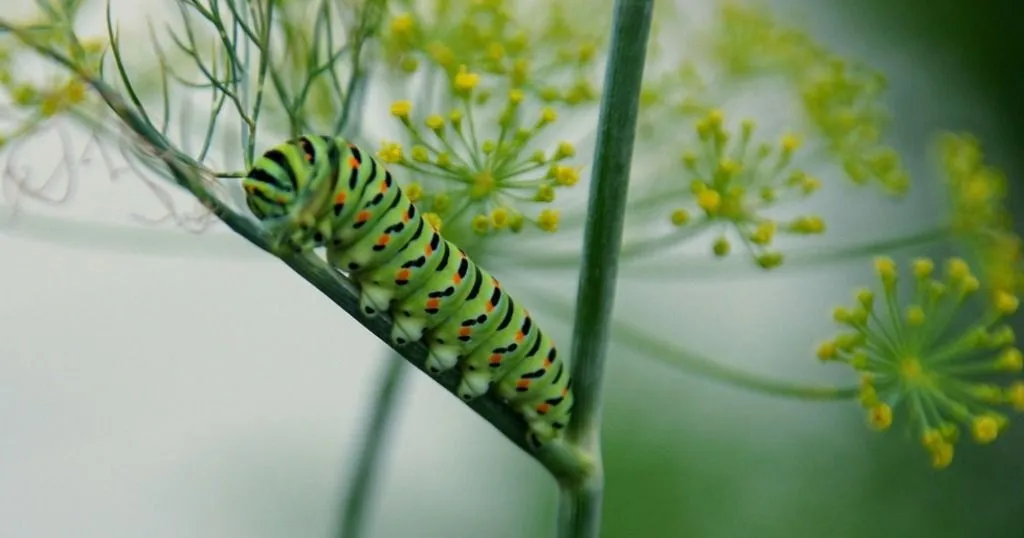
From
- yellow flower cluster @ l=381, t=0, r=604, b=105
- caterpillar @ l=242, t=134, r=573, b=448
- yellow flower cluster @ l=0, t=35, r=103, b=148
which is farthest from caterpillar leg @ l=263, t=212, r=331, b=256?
yellow flower cluster @ l=381, t=0, r=604, b=105

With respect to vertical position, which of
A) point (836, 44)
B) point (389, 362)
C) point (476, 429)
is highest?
point (836, 44)

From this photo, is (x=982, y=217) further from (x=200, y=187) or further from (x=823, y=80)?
(x=200, y=187)

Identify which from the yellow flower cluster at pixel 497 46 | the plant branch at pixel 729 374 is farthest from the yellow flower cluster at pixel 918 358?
the yellow flower cluster at pixel 497 46

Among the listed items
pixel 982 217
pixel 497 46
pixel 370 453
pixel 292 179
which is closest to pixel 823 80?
pixel 982 217

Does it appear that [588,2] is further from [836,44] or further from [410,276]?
[836,44]

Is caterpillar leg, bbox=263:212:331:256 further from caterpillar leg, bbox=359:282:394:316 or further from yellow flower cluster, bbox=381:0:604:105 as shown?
yellow flower cluster, bbox=381:0:604:105

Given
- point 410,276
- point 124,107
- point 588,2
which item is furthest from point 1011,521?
point 124,107
